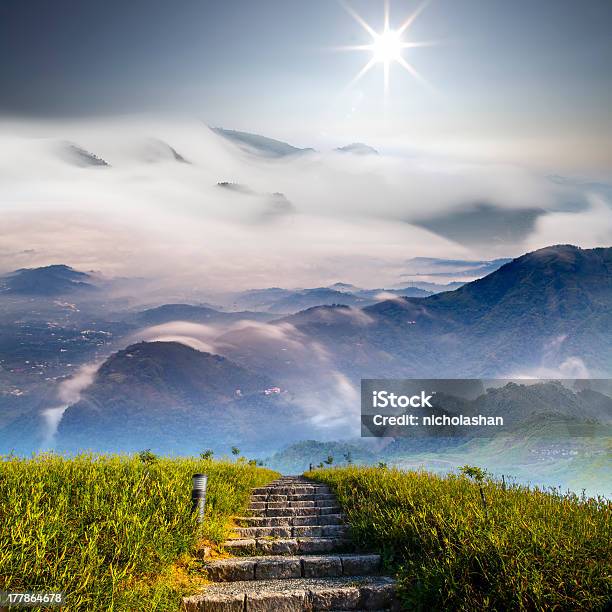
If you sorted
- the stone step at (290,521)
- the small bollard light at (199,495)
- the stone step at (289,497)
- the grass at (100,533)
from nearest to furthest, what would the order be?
the grass at (100,533) < the small bollard light at (199,495) < the stone step at (290,521) < the stone step at (289,497)

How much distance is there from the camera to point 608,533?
5270 millimetres

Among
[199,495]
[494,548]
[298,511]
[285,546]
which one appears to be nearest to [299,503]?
[298,511]

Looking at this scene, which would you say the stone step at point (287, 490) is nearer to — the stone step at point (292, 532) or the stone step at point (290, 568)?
the stone step at point (292, 532)

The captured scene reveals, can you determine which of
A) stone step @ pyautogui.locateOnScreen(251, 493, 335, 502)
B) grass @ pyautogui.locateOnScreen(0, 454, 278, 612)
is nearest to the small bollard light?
grass @ pyautogui.locateOnScreen(0, 454, 278, 612)

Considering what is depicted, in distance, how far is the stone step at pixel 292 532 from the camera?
7766 millimetres

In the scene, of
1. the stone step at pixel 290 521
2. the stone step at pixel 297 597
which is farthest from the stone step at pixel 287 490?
the stone step at pixel 297 597

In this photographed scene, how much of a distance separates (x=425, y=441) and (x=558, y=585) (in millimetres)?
191844

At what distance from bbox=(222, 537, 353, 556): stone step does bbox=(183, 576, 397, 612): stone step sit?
141 cm

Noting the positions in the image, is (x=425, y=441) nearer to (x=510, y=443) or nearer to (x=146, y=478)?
(x=510, y=443)

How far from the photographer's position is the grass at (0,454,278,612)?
408 centimetres

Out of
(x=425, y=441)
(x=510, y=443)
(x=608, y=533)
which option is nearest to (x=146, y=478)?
(x=608, y=533)

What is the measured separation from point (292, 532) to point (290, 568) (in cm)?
199

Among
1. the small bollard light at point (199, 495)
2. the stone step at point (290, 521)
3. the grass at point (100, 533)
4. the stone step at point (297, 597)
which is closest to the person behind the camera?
the grass at point (100, 533)

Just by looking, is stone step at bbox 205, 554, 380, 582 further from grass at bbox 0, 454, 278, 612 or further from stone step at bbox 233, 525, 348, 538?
stone step at bbox 233, 525, 348, 538
